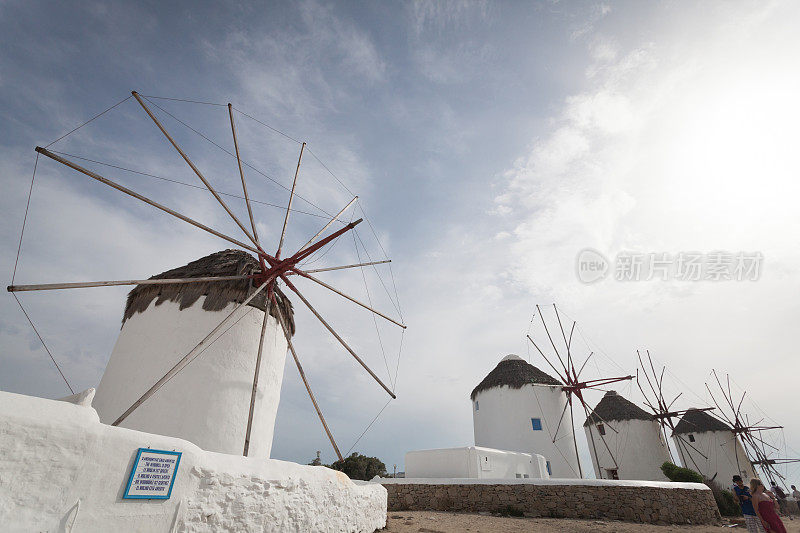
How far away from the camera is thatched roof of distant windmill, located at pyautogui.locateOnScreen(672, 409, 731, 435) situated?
28.7 m

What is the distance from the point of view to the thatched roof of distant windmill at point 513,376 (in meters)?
24.9

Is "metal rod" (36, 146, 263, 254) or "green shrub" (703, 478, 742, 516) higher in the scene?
"metal rod" (36, 146, 263, 254)

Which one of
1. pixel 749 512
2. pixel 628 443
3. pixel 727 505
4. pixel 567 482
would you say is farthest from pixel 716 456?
pixel 749 512

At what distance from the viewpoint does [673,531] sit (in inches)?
465

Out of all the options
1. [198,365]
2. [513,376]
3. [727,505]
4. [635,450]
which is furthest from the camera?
[635,450]

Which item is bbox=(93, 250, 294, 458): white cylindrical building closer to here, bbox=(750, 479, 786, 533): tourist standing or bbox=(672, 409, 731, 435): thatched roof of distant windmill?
bbox=(750, 479, 786, 533): tourist standing

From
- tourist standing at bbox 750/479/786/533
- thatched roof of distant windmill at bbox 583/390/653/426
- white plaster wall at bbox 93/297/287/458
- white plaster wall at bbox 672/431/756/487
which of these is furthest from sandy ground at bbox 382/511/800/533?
white plaster wall at bbox 672/431/756/487

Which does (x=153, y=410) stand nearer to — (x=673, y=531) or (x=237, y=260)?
(x=237, y=260)

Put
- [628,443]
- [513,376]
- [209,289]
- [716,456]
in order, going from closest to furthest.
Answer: [209,289], [513,376], [628,443], [716,456]

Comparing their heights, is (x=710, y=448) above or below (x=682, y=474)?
above

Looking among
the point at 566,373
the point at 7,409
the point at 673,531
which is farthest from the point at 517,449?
the point at 7,409

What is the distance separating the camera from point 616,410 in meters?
28.7

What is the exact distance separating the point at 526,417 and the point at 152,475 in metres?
23.2

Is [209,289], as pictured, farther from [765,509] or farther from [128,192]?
[765,509]
